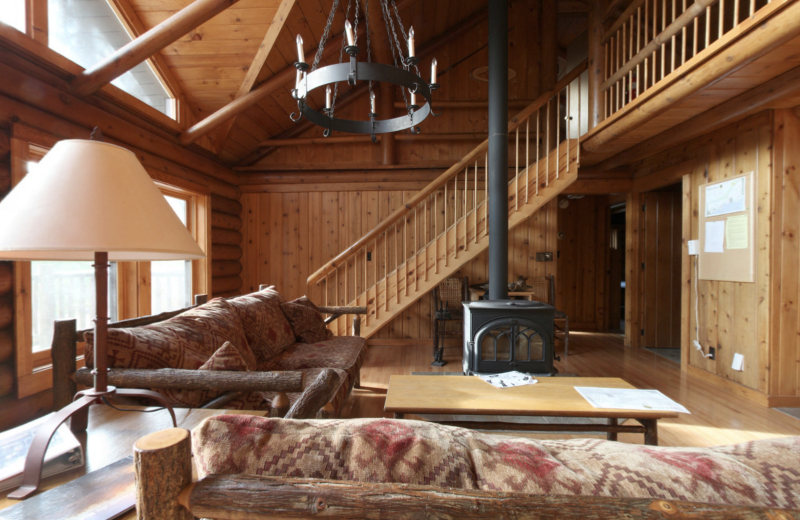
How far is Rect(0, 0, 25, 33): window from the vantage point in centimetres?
218

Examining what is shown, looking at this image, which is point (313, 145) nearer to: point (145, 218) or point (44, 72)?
point (44, 72)

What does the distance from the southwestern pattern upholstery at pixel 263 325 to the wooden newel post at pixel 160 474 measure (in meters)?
1.89

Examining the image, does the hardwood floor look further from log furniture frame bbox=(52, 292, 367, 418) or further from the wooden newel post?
the wooden newel post

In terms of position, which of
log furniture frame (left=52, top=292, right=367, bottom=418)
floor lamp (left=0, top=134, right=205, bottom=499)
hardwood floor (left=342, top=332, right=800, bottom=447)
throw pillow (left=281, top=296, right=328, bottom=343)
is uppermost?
floor lamp (left=0, top=134, right=205, bottom=499)

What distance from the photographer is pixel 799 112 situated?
2.83 meters

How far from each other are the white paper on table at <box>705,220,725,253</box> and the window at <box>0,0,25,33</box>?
17.9 feet

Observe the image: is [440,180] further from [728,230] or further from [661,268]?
[661,268]

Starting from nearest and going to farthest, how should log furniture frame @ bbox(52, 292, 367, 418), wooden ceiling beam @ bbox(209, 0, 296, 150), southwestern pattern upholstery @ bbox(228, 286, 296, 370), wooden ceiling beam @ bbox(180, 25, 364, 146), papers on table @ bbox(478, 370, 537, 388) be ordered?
log furniture frame @ bbox(52, 292, 367, 418) → papers on table @ bbox(478, 370, 537, 388) → southwestern pattern upholstery @ bbox(228, 286, 296, 370) → wooden ceiling beam @ bbox(209, 0, 296, 150) → wooden ceiling beam @ bbox(180, 25, 364, 146)

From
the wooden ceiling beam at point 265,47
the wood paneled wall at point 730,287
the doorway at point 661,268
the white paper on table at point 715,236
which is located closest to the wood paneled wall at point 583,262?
the doorway at point 661,268

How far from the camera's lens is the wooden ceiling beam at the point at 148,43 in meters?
2.50

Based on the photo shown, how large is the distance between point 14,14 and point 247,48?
5.32 ft

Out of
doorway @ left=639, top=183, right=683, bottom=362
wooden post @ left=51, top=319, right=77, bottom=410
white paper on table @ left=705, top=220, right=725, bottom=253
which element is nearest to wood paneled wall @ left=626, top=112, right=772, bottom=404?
white paper on table @ left=705, top=220, right=725, bottom=253

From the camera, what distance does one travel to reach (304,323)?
3049mm

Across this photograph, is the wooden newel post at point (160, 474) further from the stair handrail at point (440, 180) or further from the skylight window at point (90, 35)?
the stair handrail at point (440, 180)
